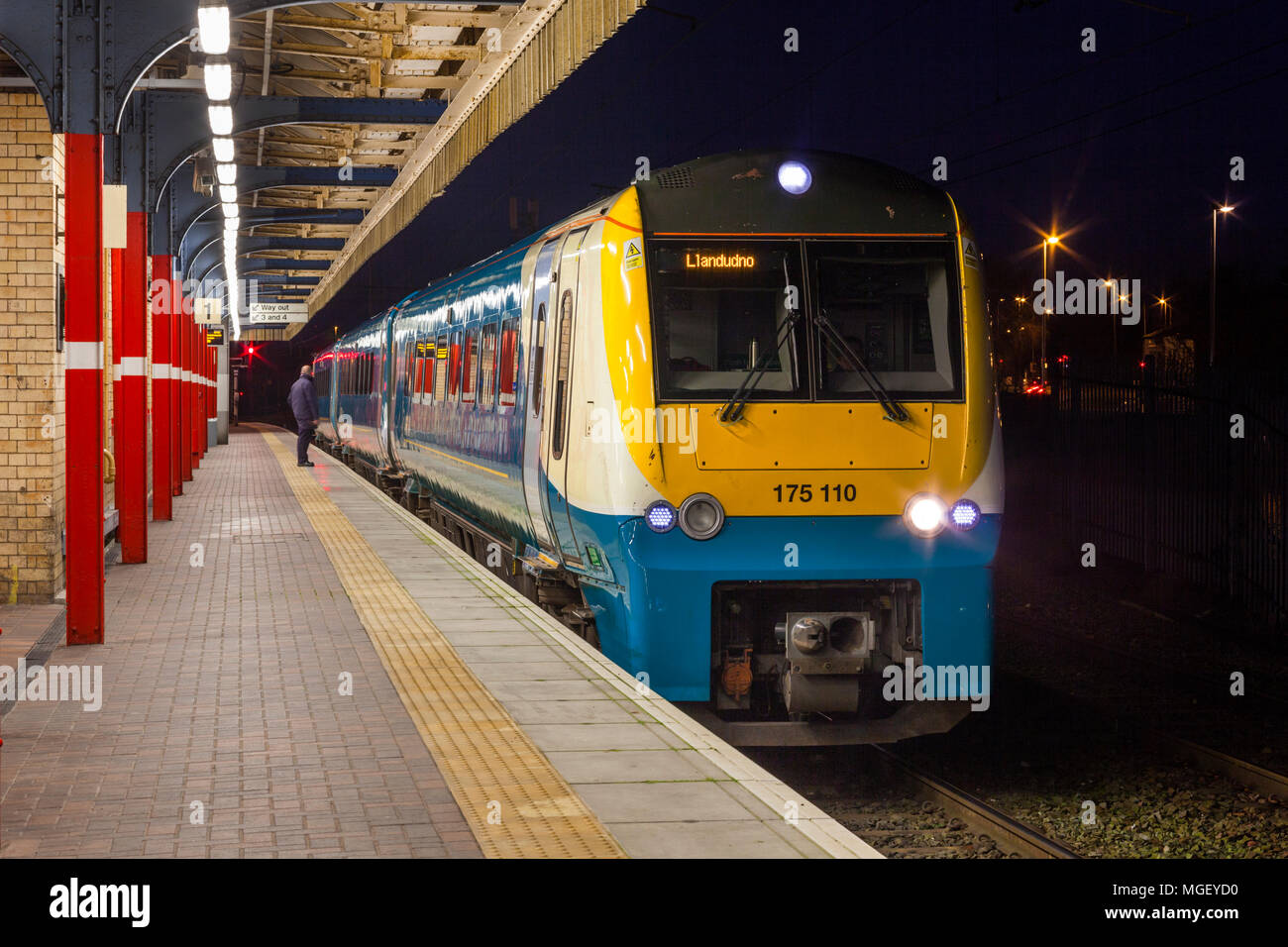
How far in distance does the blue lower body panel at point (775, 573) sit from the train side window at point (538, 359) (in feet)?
8.02

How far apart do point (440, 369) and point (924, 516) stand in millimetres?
9225

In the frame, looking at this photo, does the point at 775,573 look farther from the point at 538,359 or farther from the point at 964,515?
the point at 538,359

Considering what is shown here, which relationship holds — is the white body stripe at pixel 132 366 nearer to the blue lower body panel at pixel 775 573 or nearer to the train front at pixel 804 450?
the train front at pixel 804 450

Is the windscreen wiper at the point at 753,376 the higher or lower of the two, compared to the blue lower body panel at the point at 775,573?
higher

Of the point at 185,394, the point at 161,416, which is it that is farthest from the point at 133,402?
the point at 185,394

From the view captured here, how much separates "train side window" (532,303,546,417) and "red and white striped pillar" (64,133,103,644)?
287cm

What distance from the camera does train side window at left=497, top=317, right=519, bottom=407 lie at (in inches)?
438

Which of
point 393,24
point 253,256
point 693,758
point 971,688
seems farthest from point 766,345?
point 253,256

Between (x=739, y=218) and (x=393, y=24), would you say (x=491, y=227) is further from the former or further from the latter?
(x=739, y=218)

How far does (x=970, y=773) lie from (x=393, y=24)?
9.12 meters

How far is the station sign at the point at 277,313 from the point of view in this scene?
36.6 metres

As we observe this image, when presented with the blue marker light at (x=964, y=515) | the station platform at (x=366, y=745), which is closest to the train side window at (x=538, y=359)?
the station platform at (x=366, y=745)

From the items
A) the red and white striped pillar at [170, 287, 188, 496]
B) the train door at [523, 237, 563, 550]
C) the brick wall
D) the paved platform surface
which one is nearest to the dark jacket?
the red and white striped pillar at [170, 287, 188, 496]

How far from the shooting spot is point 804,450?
7.79 m
